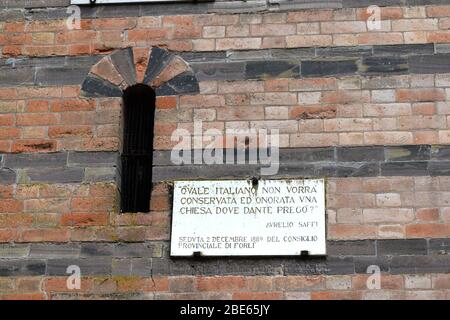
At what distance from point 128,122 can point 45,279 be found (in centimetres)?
154

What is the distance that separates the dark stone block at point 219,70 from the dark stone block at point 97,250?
163 cm

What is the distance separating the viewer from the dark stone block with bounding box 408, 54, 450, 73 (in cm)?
850

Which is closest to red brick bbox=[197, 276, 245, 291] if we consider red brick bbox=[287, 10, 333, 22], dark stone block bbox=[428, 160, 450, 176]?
dark stone block bbox=[428, 160, 450, 176]

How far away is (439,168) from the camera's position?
8.16 m

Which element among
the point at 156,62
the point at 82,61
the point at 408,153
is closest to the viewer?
the point at 408,153

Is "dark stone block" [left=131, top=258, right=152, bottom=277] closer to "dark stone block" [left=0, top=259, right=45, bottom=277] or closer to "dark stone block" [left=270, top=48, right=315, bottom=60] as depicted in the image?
"dark stone block" [left=0, top=259, right=45, bottom=277]

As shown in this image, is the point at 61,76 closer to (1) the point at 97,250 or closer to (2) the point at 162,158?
(2) the point at 162,158

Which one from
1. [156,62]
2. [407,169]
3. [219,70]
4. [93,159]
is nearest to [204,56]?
[219,70]

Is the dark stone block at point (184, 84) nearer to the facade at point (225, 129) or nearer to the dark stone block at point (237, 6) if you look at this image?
the facade at point (225, 129)

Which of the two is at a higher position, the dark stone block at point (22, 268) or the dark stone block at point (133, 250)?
the dark stone block at point (133, 250)

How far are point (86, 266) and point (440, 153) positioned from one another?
2965mm

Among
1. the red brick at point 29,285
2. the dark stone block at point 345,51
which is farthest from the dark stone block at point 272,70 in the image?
the red brick at point 29,285

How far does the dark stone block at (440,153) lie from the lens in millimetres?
8188

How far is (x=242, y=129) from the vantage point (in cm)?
845
